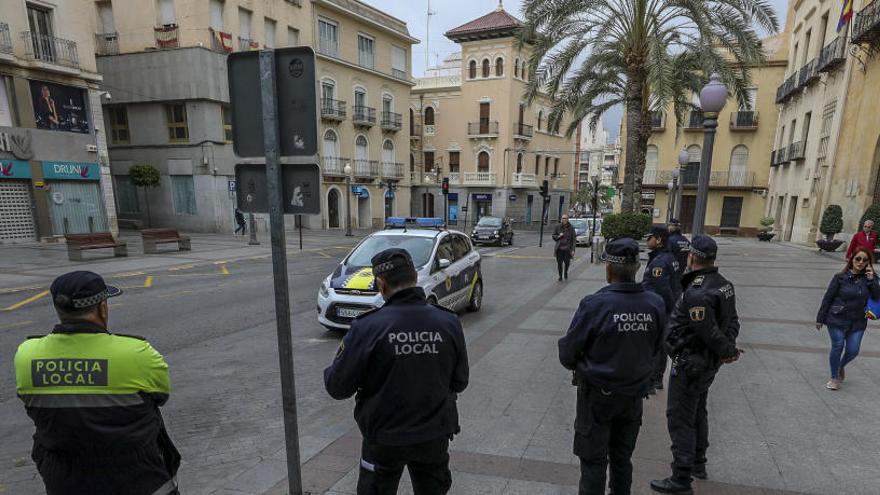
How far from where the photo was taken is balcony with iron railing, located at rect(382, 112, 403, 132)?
119 feet

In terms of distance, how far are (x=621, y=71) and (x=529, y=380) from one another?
47.0ft

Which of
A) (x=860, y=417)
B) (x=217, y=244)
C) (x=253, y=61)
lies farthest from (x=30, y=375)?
(x=217, y=244)

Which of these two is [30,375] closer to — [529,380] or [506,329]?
[529,380]

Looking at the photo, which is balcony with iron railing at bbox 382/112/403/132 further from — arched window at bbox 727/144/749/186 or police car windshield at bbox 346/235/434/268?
police car windshield at bbox 346/235/434/268

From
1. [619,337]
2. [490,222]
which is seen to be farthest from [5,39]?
[619,337]

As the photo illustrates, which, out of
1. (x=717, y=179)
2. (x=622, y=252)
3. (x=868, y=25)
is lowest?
(x=622, y=252)

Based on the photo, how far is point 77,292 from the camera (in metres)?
2.03

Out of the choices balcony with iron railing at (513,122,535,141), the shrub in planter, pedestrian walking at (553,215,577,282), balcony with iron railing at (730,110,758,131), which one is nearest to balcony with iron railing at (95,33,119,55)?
pedestrian walking at (553,215,577,282)

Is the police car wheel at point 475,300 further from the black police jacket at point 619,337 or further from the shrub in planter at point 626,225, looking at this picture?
the shrub in planter at point 626,225

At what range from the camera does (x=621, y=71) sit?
1622cm

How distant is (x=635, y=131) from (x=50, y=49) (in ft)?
76.7

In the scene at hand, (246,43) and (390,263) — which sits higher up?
(246,43)

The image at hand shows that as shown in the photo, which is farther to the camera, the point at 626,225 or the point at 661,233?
the point at 626,225

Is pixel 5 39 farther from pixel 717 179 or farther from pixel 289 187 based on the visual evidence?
pixel 717 179
